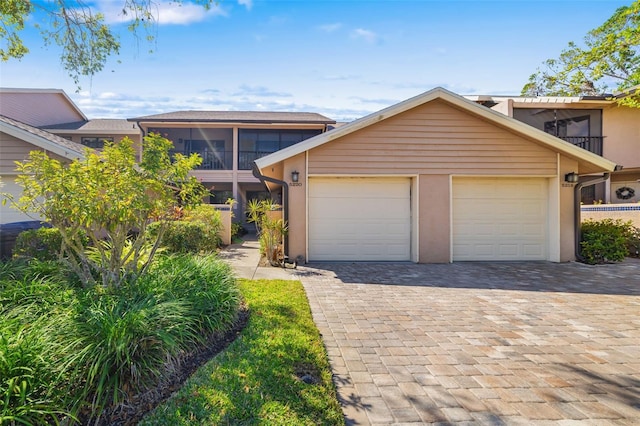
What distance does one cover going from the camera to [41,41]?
22.3ft

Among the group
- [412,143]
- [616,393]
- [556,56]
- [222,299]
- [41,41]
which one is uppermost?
[556,56]

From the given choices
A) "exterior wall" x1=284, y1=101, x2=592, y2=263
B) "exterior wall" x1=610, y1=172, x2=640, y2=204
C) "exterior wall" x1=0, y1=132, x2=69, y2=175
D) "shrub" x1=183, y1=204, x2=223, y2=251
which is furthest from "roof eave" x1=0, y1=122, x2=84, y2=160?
"exterior wall" x1=610, y1=172, x2=640, y2=204

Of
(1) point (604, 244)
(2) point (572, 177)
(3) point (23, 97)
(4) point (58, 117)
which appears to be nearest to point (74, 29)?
(2) point (572, 177)

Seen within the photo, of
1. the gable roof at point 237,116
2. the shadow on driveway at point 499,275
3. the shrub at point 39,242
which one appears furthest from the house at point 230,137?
the shadow on driveway at point 499,275

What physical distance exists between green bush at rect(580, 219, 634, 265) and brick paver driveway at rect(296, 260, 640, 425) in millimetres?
2019

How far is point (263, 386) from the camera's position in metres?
2.87

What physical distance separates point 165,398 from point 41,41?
309 inches

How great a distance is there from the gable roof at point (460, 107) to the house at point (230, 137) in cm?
1041

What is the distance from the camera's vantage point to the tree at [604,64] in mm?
9922

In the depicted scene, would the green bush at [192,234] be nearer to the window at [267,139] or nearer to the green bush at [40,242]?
the green bush at [40,242]

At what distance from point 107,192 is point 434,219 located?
25.7ft

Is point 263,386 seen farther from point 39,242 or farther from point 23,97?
point 23,97

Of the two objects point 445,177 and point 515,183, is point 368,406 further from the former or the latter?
point 515,183

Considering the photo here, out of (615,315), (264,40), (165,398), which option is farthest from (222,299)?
(264,40)
